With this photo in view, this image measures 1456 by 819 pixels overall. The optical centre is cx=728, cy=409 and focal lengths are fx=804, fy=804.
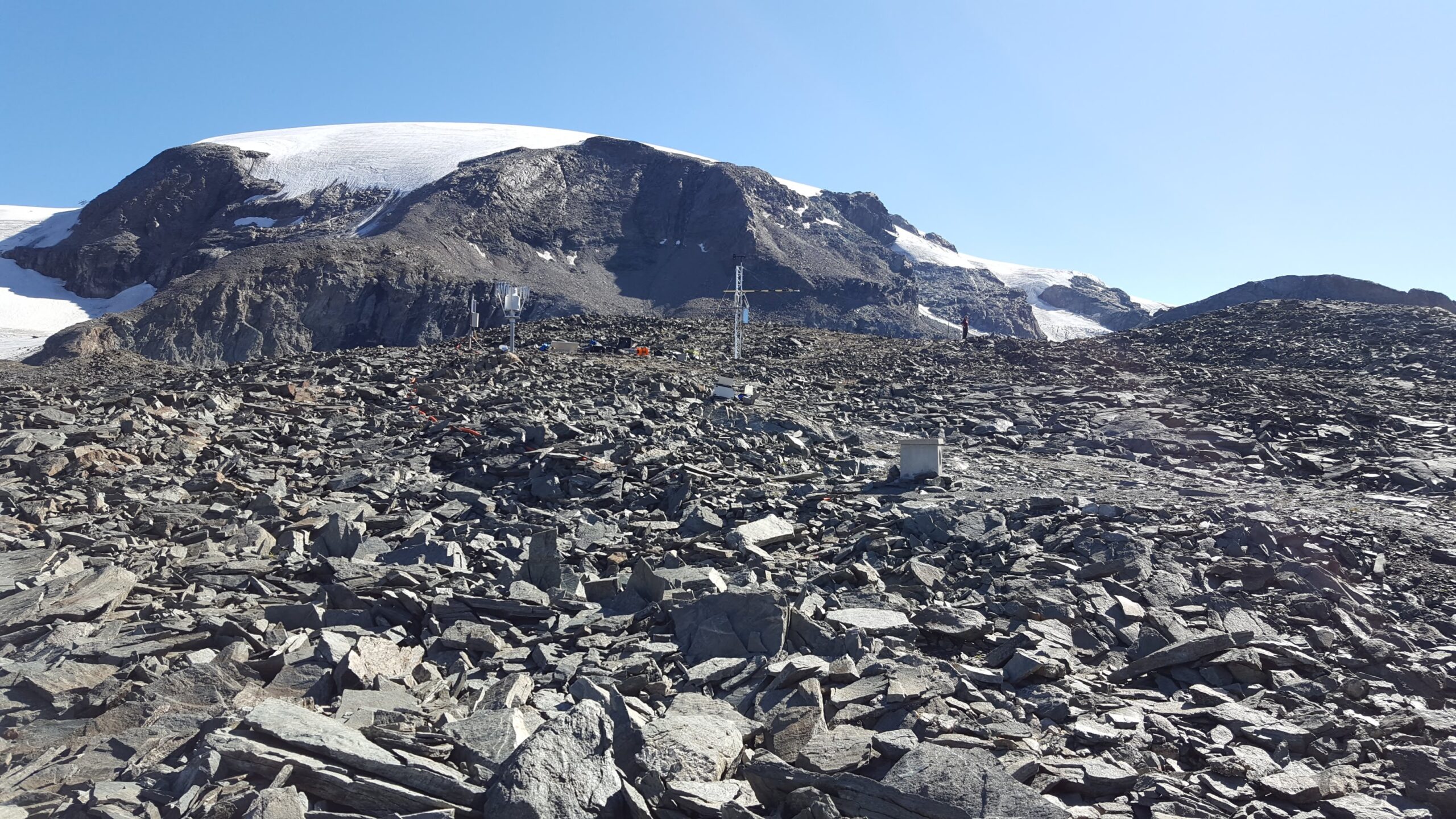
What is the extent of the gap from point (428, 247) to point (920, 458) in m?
52.6

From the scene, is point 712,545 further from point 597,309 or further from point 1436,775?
point 597,309

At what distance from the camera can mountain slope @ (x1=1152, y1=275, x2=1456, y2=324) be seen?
4456cm

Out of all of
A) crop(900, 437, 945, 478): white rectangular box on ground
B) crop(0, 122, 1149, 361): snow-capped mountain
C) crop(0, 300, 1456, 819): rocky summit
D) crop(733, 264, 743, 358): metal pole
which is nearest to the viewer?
crop(0, 300, 1456, 819): rocky summit

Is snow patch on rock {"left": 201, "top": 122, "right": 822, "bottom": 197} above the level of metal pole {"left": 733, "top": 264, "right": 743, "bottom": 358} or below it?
above

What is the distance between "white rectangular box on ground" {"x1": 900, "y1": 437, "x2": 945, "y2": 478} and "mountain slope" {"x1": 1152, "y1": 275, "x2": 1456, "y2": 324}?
39.0 metres

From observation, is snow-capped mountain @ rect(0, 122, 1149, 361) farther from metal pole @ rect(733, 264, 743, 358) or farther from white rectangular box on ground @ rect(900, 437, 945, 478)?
white rectangular box on ground @ rect(900, 437, 945, 478)

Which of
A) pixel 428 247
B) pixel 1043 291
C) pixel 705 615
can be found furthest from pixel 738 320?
pixel 1043 291

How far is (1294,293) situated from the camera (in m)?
49.1

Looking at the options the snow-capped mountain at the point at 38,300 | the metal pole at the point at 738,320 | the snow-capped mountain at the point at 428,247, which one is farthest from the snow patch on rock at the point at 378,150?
the metal pole at the point at 738,320

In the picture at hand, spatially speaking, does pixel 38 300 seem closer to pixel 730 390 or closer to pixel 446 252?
pixel 446 252

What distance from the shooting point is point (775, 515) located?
29.6 feet

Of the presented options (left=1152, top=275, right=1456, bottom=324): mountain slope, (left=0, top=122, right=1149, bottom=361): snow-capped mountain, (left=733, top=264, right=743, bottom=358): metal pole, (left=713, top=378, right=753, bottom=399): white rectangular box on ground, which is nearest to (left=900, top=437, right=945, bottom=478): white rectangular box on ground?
Result: (left=713, top=378, right=753, bottom=399): white rectangular box on ground

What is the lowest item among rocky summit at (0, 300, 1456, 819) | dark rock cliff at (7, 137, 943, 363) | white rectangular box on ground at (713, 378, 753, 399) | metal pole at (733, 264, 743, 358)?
rocky summit at (0, 300, 1456, 819)

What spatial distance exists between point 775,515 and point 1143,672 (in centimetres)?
424
